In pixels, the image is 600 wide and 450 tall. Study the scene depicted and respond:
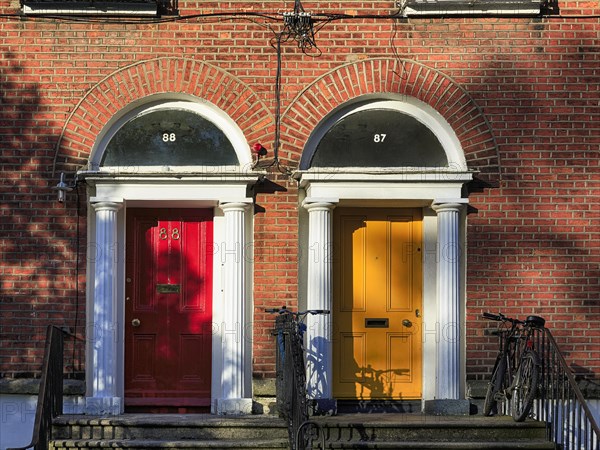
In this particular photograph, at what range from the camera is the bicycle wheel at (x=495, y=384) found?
1011 cm

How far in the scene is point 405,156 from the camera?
10820mm

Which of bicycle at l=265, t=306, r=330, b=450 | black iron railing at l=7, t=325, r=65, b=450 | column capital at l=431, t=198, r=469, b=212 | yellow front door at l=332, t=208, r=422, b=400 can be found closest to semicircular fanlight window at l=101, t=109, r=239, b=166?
yellow front door at l=332, t=208, r=422, b=400

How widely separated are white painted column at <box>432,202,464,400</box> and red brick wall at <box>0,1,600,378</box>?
14cm

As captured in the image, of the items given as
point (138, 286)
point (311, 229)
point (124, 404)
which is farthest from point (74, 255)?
point (311, 229)

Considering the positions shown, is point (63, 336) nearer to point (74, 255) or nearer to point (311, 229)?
point (74, 255)

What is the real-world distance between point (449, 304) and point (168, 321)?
2.81 metres

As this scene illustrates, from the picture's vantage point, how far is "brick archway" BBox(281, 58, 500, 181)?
10719 mm

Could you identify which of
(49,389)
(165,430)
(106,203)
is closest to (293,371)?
(165,430)

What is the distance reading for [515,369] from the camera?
1015 cm

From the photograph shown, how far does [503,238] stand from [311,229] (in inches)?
74.8

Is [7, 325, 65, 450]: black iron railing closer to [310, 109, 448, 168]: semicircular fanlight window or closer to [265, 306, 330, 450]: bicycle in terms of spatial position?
[265, 306, 330, 450]: bicycle

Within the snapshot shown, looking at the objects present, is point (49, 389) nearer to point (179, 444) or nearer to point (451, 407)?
point (179, 444)

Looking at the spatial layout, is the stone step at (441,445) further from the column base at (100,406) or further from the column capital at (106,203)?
the column capital at (106,203)

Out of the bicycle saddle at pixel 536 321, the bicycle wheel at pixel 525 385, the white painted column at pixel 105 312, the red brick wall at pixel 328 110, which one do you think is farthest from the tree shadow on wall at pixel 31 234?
the bicycle saddle at pixel 536 321
